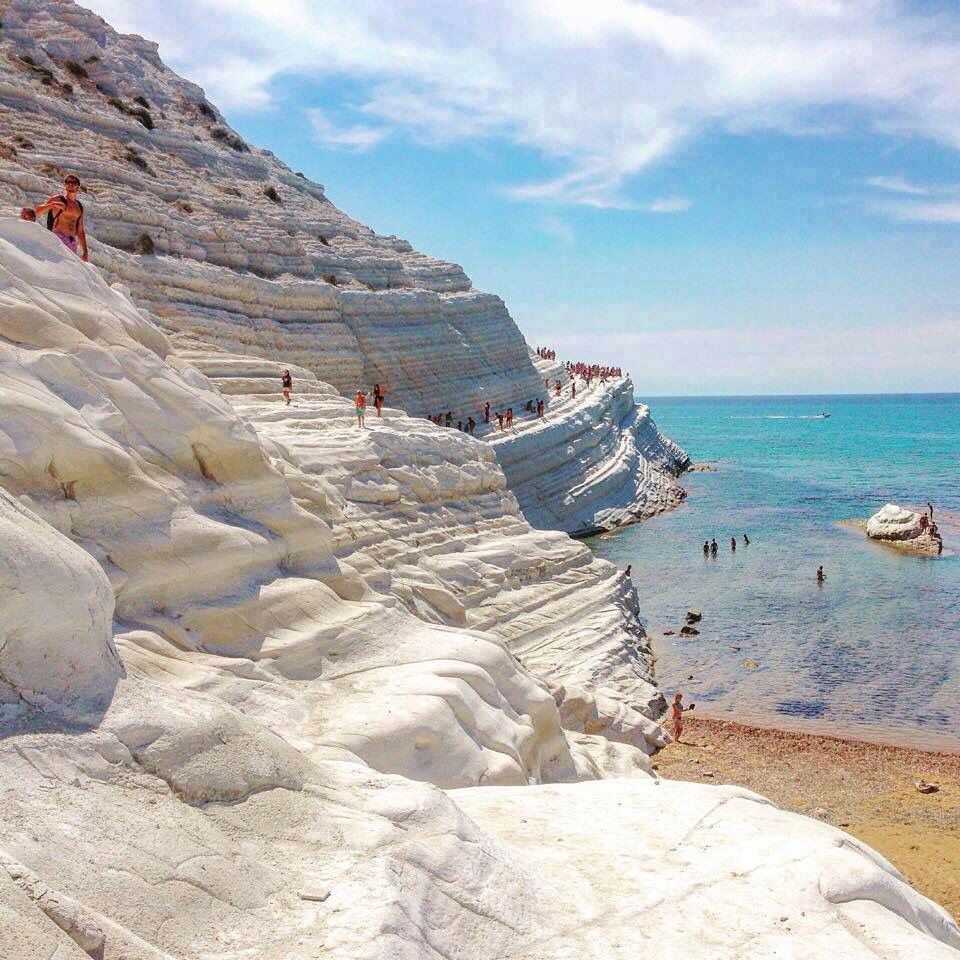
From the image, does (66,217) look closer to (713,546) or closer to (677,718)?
(677,718)

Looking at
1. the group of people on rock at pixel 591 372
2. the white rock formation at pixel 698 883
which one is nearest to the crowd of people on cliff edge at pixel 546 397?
the group of people on rock at pixel 591 372

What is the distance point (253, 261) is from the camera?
2994cm

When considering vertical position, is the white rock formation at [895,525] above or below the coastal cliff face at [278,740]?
below

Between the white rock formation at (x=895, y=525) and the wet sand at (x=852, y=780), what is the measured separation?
22965mm

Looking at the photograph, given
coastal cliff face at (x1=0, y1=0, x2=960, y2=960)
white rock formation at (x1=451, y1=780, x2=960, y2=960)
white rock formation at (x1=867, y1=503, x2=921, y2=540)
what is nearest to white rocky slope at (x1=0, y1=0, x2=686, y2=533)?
white rock formation at (x1=867, y1=503, x2=921, y2=540)

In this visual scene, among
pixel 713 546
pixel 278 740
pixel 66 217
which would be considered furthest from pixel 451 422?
pixel 278 740

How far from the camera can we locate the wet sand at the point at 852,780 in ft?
45.7

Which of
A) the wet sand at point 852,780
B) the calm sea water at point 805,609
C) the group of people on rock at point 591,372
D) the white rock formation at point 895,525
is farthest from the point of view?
the group of people on rock at point 591,372

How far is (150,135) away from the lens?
33906mm

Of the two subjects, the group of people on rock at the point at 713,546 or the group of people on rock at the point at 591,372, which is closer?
the group of people on rock at the point at 713,546

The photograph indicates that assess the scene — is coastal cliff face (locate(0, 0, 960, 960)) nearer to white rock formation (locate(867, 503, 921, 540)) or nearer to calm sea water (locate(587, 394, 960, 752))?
calm sea water (locate(587, 394, 960, 752))

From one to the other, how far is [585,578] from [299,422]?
24.6 ft

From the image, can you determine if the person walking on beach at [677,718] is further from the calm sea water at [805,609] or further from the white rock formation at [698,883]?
the white rock formation at [698,883]

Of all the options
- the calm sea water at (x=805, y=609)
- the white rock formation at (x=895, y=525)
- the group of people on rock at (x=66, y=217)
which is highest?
the group of people on rock at (x=66, y=217)
